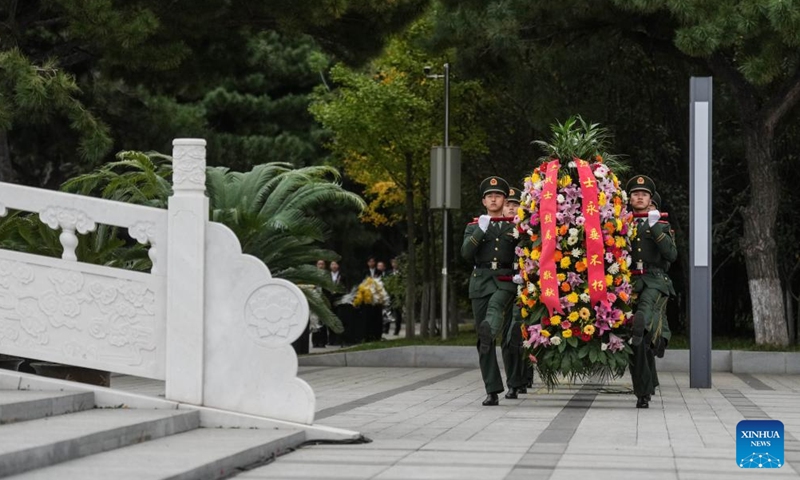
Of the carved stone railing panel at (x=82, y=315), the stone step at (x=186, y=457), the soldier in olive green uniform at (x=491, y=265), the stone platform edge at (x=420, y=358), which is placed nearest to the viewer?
the stone step at (x=186, y=457)

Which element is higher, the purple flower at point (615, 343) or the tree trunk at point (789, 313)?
the tree trunk at point (789, 313)

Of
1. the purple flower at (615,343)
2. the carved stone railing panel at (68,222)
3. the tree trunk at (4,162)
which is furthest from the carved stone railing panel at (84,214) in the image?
the tree trunk at (4,162)

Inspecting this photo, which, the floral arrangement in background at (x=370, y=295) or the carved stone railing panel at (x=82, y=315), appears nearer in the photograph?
the carved stone railing panel at (x=82, y=315)

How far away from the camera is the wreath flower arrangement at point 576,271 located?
14.2 m

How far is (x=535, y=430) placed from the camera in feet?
39.5

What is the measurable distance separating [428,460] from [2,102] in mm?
11250

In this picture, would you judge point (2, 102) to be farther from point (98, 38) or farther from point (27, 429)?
point (27, 429)

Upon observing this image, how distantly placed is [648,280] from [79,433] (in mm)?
7210

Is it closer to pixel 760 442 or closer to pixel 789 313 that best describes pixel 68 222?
pixel 760 442

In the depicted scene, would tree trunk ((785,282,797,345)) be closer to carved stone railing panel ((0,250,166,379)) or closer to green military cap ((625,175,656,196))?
green military cap ((625,175,656,196))

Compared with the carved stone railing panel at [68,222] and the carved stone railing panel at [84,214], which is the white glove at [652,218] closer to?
the carved stone railing panel at [84,214]

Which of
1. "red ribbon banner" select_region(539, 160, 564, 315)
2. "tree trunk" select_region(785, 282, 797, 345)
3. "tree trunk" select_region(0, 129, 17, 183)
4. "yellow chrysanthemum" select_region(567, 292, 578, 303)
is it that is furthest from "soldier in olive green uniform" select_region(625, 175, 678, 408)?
"tree trunk" select_region(785, 282, 797, 345)

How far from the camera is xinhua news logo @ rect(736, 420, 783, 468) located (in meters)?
8.07

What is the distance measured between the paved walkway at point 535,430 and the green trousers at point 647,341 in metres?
0.27
